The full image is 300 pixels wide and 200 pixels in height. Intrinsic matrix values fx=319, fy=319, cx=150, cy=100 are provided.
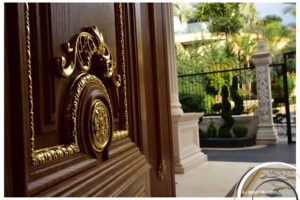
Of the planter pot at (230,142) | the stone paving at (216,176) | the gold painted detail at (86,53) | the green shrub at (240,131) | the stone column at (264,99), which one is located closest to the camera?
the gold painted detail at (86,53)

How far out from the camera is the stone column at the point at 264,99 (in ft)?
18.1

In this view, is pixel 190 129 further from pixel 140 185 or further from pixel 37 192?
pixel 37 192

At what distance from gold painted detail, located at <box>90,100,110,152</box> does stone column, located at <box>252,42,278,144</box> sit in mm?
5340

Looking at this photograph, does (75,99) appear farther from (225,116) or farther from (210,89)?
(210,89)

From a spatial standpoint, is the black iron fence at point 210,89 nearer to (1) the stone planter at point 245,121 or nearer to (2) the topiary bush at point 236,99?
(2) the topiary bush at point 236,99

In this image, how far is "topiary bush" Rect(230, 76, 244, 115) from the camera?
631 cm

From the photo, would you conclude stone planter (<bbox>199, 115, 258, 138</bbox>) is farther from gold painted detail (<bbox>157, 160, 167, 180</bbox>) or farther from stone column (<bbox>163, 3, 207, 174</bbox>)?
gold painted detail (<bbox>157, 160, 167, 180</bbox>)

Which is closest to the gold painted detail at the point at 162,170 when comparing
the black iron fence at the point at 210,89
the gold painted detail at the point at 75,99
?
the gold painted detail at the point at 75,99

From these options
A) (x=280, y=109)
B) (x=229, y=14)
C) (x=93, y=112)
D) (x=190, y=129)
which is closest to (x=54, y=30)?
(x=93, y=112)

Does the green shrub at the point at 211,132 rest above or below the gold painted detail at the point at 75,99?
below

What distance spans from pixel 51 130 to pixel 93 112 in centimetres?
11

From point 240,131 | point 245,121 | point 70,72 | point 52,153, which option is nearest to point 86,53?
point 70,72

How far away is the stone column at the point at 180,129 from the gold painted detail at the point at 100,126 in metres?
2.53

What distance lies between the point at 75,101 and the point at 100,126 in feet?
0.30
